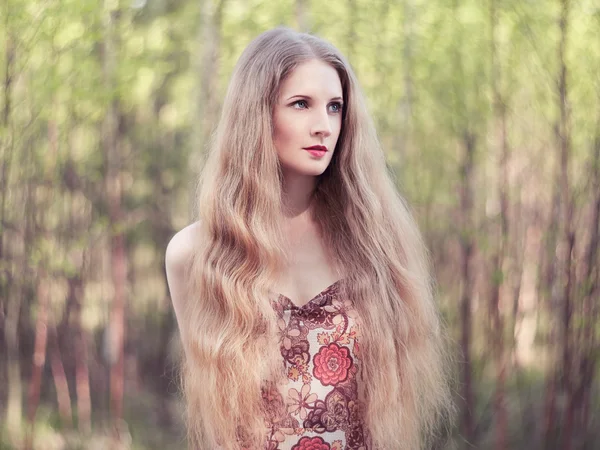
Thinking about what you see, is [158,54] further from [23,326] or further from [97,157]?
[23,326]

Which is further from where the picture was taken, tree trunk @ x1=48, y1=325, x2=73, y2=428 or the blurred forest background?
tree trunk @ x1=48, y1=325, x2=73, y2=428

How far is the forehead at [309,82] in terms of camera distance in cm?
170

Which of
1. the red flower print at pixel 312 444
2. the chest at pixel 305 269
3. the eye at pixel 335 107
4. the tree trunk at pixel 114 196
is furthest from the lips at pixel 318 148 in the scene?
the tree trunk at pixel 114 196

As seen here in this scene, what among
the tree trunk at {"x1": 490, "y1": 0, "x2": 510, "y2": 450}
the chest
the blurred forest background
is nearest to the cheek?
the chest

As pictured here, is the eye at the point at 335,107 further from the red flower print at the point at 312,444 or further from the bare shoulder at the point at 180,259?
the red flower print at the point at 312,444

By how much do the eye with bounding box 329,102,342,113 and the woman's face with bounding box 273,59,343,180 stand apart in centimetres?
2

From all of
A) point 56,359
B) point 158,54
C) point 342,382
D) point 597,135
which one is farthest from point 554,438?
point 158,54

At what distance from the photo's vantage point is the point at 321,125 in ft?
5.51

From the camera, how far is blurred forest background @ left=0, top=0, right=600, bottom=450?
13.1 feet

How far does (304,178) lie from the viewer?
5.97 ft

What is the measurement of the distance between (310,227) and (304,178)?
0.13 m

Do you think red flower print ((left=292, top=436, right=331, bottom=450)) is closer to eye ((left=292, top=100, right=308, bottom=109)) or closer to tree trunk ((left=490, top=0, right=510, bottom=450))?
eye ((left=292, top=100, right=308, bottom=109))

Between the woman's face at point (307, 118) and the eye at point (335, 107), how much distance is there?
2 centimetres

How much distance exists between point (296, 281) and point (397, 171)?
308cm
